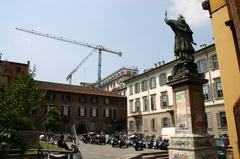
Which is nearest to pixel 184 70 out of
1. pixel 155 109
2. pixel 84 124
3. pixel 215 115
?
pixel 215 115

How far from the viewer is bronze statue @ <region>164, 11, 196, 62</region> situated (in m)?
10.3

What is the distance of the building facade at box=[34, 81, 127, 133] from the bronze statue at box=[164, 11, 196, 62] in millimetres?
45211

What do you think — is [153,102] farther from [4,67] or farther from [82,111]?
[4,67]

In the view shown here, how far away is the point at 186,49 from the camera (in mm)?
10250

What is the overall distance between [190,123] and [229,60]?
119 inches

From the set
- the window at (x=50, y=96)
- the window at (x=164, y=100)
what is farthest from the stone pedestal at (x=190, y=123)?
the window at (x=50, y=96)

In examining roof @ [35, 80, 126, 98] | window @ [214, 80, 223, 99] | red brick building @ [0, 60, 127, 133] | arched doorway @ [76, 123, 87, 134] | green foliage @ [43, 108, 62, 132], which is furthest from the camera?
arched doorway @ [76, 123, 87, 134]

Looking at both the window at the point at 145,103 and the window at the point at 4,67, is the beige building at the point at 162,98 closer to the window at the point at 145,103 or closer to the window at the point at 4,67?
the window at the point at 145,103

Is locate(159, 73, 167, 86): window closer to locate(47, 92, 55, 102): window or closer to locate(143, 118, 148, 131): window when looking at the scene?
locate(143, 118, 148, 131): window

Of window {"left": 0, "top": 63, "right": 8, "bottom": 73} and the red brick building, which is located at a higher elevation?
window {"left": 0, "top": 63, "right": 8, "bottom": 73}

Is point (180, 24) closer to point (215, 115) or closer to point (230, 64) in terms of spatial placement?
point (230, 64)

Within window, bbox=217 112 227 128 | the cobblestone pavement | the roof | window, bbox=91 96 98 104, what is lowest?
the cobblestone pavement

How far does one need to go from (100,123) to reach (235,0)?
54.5 metres

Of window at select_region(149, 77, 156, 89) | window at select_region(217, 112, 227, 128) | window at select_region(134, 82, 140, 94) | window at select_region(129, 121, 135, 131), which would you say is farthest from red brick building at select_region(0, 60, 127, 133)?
window at select_region(217, 112, 227, 128)
